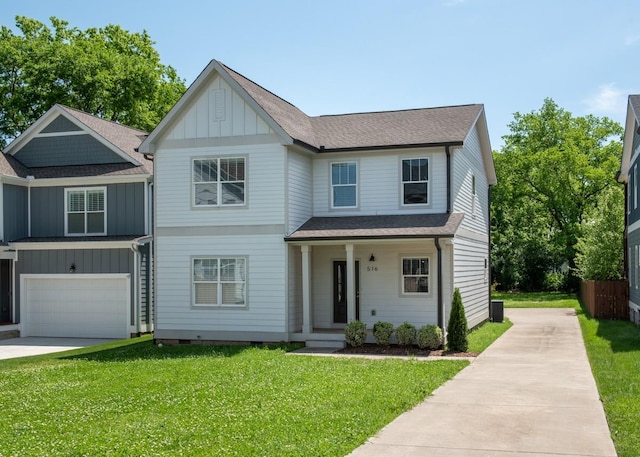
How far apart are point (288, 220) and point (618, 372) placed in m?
9.39

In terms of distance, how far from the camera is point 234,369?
1545 cm

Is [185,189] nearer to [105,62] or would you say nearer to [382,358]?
[382,358]

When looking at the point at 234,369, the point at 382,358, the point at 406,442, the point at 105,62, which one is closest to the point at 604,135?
the point at 105,62

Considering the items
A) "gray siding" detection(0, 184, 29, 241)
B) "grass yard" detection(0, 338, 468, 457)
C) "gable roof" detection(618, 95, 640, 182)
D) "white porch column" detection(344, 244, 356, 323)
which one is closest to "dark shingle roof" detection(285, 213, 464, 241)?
"white porch column" detection(344, 244, 356, 323)

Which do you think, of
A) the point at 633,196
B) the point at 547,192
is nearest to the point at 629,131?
the point at 633,196

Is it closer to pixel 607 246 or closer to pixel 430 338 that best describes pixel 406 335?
pixel 430 338

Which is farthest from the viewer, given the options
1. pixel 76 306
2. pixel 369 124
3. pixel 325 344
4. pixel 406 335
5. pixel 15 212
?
pixel 15 212

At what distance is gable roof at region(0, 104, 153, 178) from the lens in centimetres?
2497

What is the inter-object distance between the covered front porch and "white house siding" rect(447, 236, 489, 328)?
3.28 ft

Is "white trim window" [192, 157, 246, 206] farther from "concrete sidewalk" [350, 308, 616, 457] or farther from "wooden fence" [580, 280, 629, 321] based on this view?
"wooden fence" [580, 280, 629, 321]

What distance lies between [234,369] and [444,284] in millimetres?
7078

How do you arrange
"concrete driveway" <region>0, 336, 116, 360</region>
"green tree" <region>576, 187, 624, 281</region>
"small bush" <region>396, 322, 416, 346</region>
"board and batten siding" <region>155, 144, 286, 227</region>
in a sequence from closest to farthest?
"small bush" <region>396, 322, 416, 346</region>
"board and batten siding" <region>155, 144, 286, 227</region>
"concrete driveway" <region>0, 336, 116, 360</region>
"green tree" <region>576, 187, 624, 281</region>

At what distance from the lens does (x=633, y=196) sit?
2620cm

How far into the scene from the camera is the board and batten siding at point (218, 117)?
20531mm
